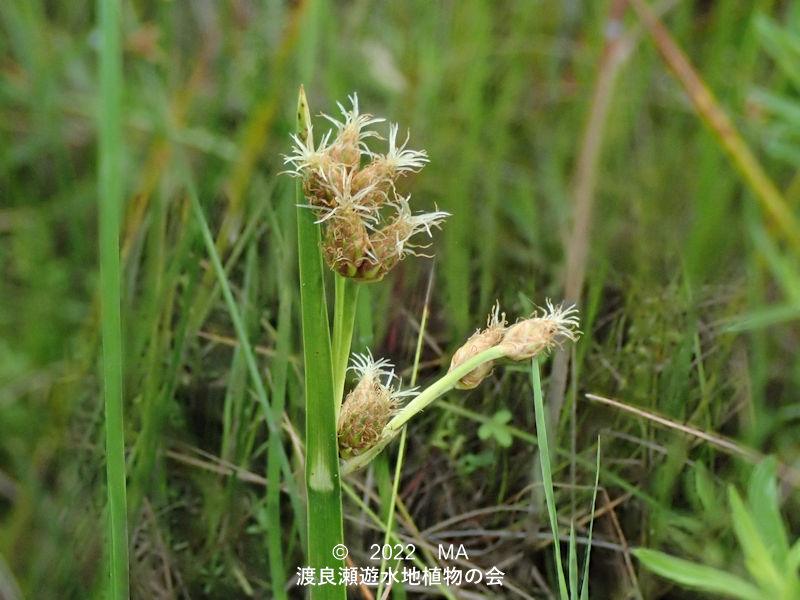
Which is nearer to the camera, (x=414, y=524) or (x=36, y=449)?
(x=414, y=524)

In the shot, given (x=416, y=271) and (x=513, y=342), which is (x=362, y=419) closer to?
(x=513, y=342)

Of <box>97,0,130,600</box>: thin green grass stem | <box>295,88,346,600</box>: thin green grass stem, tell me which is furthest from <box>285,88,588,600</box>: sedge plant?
<box>97,0,130,600</box>: thin green grass stem

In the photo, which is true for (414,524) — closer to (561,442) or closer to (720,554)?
(561,442)

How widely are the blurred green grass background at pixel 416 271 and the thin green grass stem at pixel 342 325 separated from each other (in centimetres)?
23

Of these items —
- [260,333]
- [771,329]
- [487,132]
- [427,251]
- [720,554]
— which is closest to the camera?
→ [720,554]

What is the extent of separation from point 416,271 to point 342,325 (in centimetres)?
42

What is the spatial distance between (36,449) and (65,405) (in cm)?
12

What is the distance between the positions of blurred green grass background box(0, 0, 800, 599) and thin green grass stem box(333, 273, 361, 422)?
0.74 feet

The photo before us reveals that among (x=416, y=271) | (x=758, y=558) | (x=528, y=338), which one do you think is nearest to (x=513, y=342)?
(x=528, y=338)

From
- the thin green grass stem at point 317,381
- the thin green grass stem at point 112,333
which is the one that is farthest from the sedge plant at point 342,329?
the thin green grass stem at point 112,333

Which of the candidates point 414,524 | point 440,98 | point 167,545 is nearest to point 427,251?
point 414,524

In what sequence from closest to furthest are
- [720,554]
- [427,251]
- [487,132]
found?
1. [720,554]
2. [427,251]
3. [487,132]

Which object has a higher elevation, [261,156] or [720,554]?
[261,156]

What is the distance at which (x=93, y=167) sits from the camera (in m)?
1.62
